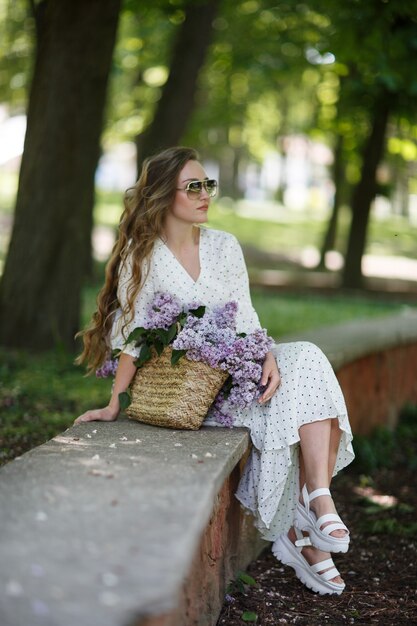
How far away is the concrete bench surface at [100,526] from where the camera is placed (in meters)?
2.08

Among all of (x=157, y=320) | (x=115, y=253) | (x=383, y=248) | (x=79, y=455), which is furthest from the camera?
(x=383, y=248)

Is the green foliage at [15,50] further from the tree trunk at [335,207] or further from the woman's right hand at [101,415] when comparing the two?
the woman's right hand at [101,415]

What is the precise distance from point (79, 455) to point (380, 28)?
497 cm

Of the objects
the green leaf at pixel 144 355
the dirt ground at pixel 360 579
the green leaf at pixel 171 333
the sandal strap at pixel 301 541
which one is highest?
the green leaf at pixel 171 333

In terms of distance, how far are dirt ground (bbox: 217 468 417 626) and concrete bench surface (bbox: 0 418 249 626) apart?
27.1 inches

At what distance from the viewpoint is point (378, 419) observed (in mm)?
7539

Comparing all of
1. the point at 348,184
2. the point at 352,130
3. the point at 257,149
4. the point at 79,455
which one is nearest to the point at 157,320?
the point at 79,455

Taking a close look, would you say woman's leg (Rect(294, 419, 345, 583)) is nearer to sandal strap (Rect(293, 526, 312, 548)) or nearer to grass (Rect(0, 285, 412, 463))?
sandal strap (Rect(293, 526, 312, 548))

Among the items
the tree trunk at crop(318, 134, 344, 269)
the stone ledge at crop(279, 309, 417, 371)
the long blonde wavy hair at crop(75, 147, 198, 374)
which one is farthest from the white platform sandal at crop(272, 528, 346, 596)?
the tree trunk at crop(318, 134, 344, 269)

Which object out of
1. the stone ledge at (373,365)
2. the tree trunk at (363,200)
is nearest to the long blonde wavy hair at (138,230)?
the stone ledge at (373,365)

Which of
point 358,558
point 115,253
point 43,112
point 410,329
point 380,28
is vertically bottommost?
point 358,558

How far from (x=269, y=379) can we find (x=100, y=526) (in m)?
1.66

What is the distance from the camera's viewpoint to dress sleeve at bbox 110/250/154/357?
4184 millimetres

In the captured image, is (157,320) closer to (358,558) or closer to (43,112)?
(358,558)
